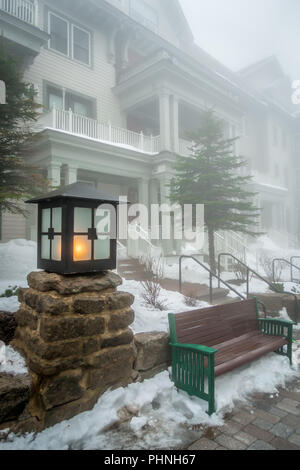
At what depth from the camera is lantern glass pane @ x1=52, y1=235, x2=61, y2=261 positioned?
3.00 m

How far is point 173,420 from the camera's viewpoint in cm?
282

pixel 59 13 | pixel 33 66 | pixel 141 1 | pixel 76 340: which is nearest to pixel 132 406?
pixel 76 340

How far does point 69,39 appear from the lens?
11.7m

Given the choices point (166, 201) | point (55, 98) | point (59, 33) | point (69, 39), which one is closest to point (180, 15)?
point (69, 39)

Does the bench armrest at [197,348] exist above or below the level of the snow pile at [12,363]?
above

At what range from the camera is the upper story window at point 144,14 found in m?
14.4

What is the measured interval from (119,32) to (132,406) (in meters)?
15.2

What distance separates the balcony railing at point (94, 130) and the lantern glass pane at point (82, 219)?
6.73 meters

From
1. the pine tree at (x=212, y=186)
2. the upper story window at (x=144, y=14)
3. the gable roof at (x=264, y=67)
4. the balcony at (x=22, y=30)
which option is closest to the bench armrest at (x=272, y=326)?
the pine tree at (x=212, y=186)

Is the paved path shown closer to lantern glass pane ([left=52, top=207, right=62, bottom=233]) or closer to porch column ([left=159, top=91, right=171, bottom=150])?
lantern glass pane ([left=52, top=207, right=62, bottom=233])

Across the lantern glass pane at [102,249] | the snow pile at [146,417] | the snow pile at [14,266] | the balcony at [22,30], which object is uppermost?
the balcony at [22,30]

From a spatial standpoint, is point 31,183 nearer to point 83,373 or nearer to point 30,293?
point 30,293

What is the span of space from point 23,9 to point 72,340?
1192 cm

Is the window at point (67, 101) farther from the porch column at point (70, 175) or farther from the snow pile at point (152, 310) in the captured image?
the snow pile at point (152, 310)
